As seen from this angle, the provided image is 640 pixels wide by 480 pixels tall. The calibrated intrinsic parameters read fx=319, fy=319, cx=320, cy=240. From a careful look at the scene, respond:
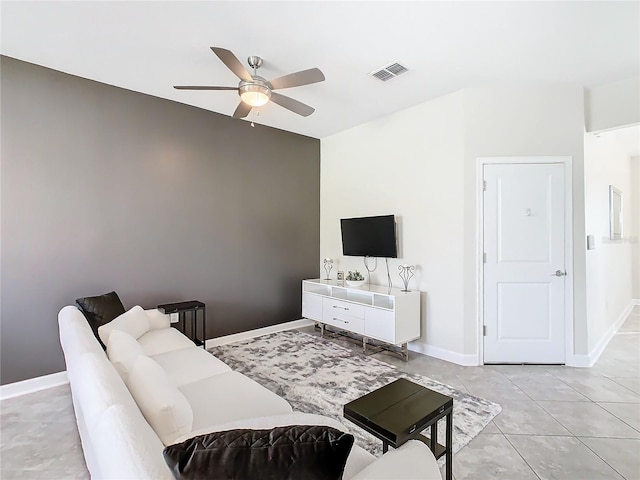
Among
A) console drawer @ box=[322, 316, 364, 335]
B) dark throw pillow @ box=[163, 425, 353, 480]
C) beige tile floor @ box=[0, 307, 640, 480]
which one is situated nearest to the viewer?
dark throw pillow @ box=[163, 425, 353, 480]

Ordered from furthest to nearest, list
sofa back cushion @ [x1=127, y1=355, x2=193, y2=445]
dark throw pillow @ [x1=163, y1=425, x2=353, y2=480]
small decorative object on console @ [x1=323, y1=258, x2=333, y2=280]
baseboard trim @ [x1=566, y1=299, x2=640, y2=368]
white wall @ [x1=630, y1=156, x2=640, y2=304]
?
1. white wall @ [x1=630, y1=156, x2=640, y2=304]
2. small decorative object on console @ [x1=323, y1=258, x2=333, y2=280]
3. baseboard trim @ [x1=566, y1=299, x2=640, y2=368]
4. sofa back cushion @ [x1=127, y1=355, x2=193, y2=445]
5. dark throw pillow @ [x1=163, y1=425, x2=353, y2=480]

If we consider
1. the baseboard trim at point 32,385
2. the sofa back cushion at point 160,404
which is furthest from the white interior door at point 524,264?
the baseboard trim at point 32,385

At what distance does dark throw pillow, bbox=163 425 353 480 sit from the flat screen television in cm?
331

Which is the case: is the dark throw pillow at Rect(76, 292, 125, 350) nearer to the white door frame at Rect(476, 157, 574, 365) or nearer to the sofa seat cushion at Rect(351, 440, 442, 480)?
the sofa seat cushion at Rect(351, 440, 442, 480)

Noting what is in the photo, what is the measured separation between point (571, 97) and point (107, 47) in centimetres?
451

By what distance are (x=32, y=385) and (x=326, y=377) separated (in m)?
2.67

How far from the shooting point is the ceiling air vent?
9.72 feet

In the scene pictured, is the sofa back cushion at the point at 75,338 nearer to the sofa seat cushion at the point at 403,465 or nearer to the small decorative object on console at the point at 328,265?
the sofa seat cushion at the point at 403,465

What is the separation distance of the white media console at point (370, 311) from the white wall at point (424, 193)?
29 cm

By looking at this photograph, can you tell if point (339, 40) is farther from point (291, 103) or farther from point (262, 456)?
point (262, 456)

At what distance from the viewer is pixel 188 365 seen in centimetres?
230

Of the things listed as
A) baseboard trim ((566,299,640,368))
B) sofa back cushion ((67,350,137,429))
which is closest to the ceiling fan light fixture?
sofa back cushion ((67,350,137,429))

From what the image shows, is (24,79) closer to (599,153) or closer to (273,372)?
(273,372)

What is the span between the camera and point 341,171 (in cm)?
493
